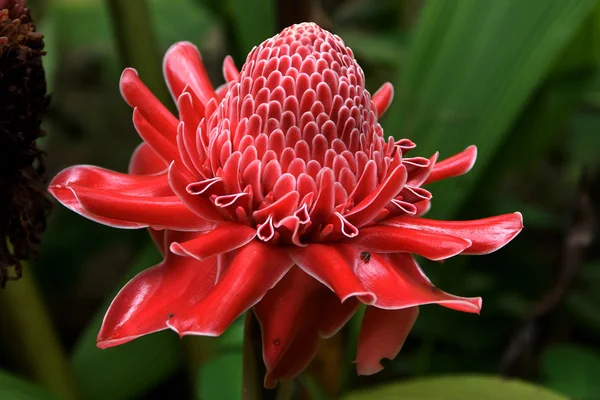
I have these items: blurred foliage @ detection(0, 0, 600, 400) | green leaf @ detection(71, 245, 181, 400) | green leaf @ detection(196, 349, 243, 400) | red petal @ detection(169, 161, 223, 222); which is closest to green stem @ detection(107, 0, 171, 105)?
blurred foliage @ detection(0, 0, 600, 400)

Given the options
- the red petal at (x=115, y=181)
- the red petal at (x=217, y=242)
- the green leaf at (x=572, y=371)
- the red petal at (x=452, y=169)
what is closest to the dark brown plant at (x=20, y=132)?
the red petal at (x=115, y=181)

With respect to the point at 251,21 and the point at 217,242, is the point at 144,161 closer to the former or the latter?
the point at 217,242

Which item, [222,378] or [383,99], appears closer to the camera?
[383,99]

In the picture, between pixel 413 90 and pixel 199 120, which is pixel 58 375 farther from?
pixel 413 90

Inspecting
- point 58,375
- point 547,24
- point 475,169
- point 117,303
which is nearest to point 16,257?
point 117,303

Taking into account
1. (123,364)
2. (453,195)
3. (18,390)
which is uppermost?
(453,195)

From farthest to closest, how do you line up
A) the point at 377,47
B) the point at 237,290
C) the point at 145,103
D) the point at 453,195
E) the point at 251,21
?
1. the point at 377,47
2. the point at 251,21
3. the point at 453,195
4. the point at 145,103
5. the point at 237,290

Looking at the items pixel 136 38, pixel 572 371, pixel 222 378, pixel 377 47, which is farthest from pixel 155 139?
pixel 377 47
